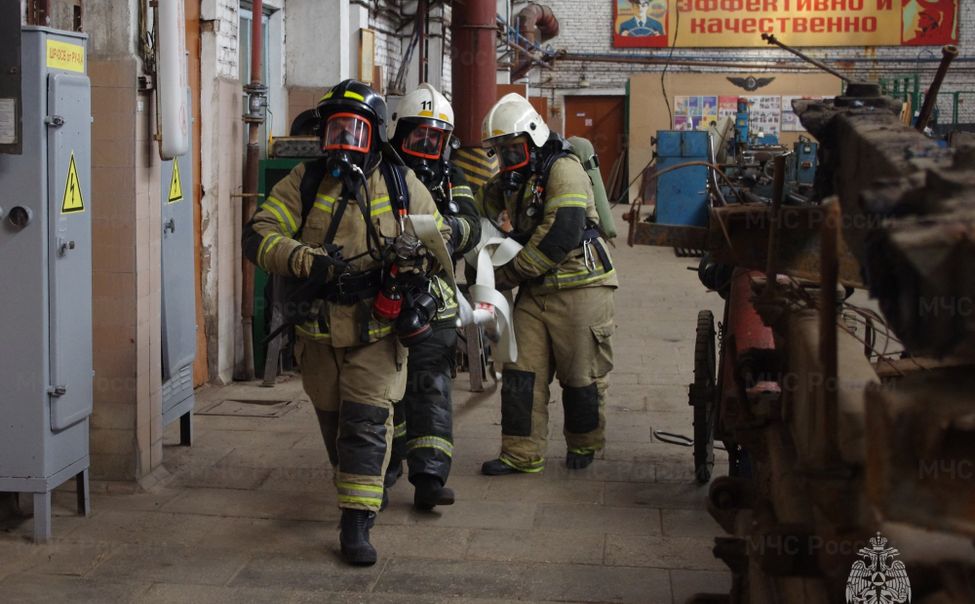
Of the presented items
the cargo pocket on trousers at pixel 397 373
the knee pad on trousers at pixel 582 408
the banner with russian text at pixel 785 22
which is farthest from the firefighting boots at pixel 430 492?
the banner with russian text at pixel 785 22

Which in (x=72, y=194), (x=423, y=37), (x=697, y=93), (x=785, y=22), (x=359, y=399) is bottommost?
(x=359, y=399)

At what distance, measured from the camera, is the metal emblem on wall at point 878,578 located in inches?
85.7

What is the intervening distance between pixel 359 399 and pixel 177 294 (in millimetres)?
1836

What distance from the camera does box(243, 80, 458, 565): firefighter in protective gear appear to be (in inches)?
185

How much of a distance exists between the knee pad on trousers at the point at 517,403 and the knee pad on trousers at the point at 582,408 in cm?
22

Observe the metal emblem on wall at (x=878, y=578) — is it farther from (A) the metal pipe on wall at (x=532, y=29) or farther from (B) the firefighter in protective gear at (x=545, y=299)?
(A) the metal pipe on wall at (x=532, y=29)

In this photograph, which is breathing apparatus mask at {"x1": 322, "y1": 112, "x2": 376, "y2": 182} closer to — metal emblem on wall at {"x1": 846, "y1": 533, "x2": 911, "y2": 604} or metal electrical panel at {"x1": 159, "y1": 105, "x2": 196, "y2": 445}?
metal electrical panel at {"x1": 159, "y1": 105, "x2": 196, "y2": 445}

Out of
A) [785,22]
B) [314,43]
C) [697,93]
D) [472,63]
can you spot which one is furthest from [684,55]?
[472,63]

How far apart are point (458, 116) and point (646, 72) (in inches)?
703

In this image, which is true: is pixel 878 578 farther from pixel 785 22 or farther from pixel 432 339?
pixel 785 22

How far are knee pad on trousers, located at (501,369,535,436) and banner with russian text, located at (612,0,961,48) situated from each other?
68.2 feet

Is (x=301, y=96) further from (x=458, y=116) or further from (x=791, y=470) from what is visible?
(x=791, y=470)

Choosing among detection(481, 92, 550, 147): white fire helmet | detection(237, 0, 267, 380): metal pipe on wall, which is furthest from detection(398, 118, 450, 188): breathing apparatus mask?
detection(237, 0, 267, 380): metal pipe on wall

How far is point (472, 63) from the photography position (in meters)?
8.80
